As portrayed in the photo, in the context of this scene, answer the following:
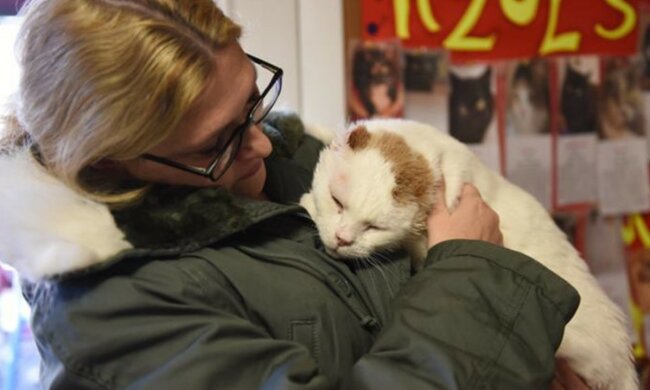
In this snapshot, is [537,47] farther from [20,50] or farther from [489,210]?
[20,50]

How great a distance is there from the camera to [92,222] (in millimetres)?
688

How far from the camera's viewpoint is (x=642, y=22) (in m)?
1.57

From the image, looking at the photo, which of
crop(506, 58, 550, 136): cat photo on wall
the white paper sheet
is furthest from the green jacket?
the white paper sheet

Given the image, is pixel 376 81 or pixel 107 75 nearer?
pixel 107 75

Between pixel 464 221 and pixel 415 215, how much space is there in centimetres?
8

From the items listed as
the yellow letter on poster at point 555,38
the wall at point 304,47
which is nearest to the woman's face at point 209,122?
the wall at point 304,47

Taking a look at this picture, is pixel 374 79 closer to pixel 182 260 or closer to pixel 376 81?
pixel 376 81

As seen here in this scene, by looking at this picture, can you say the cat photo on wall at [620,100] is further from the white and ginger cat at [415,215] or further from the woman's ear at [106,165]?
the woman's ear at [106,165]

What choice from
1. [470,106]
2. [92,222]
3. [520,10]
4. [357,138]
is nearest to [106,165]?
[92,222]

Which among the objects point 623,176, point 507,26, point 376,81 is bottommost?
point 623,176

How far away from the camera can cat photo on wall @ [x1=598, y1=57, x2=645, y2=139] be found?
5.15ft

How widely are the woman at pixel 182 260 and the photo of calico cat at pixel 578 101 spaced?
90 cm

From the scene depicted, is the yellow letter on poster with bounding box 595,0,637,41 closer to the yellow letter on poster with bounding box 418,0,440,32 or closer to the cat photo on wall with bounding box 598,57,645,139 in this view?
the cat photo on wall with bounding box 598,57,645,139

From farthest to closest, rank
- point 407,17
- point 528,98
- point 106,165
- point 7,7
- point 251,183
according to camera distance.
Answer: point 528,98 < point 407,17 < point 7,7 < point 251,183 < point 106,165
